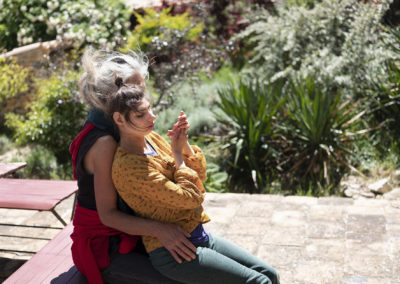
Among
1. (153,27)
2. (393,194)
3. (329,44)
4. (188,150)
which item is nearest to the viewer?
(188,150)

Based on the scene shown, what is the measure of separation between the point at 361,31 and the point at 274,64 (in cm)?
125

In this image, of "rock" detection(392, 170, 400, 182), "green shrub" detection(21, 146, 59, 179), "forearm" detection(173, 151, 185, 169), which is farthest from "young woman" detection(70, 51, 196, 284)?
"green shrub" detection(21, 146, 59, 179)

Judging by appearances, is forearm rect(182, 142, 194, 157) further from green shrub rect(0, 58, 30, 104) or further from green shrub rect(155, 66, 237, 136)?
green shrub rect(0, 58, 30, 104)

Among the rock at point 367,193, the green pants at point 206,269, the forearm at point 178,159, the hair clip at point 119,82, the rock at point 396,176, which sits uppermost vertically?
the hair clip at point 119,82

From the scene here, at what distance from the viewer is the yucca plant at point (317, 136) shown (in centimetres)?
519

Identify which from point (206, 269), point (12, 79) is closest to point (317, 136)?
point (206, 269)

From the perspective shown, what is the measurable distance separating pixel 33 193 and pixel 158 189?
171 cm

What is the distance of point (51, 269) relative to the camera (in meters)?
2.41

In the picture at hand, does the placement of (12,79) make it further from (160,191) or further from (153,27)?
(160,191)

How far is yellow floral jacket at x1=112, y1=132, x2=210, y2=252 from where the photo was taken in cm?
200

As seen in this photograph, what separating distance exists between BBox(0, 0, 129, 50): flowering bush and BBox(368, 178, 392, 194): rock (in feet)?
14.9

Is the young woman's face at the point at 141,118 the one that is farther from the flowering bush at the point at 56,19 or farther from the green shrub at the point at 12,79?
the flowering bush at the point at 56,19

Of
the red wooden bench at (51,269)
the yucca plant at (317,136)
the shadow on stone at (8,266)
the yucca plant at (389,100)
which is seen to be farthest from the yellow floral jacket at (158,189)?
the yucca plant at (389,100)

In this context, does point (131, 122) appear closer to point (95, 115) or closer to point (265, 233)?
point (95, 115)
